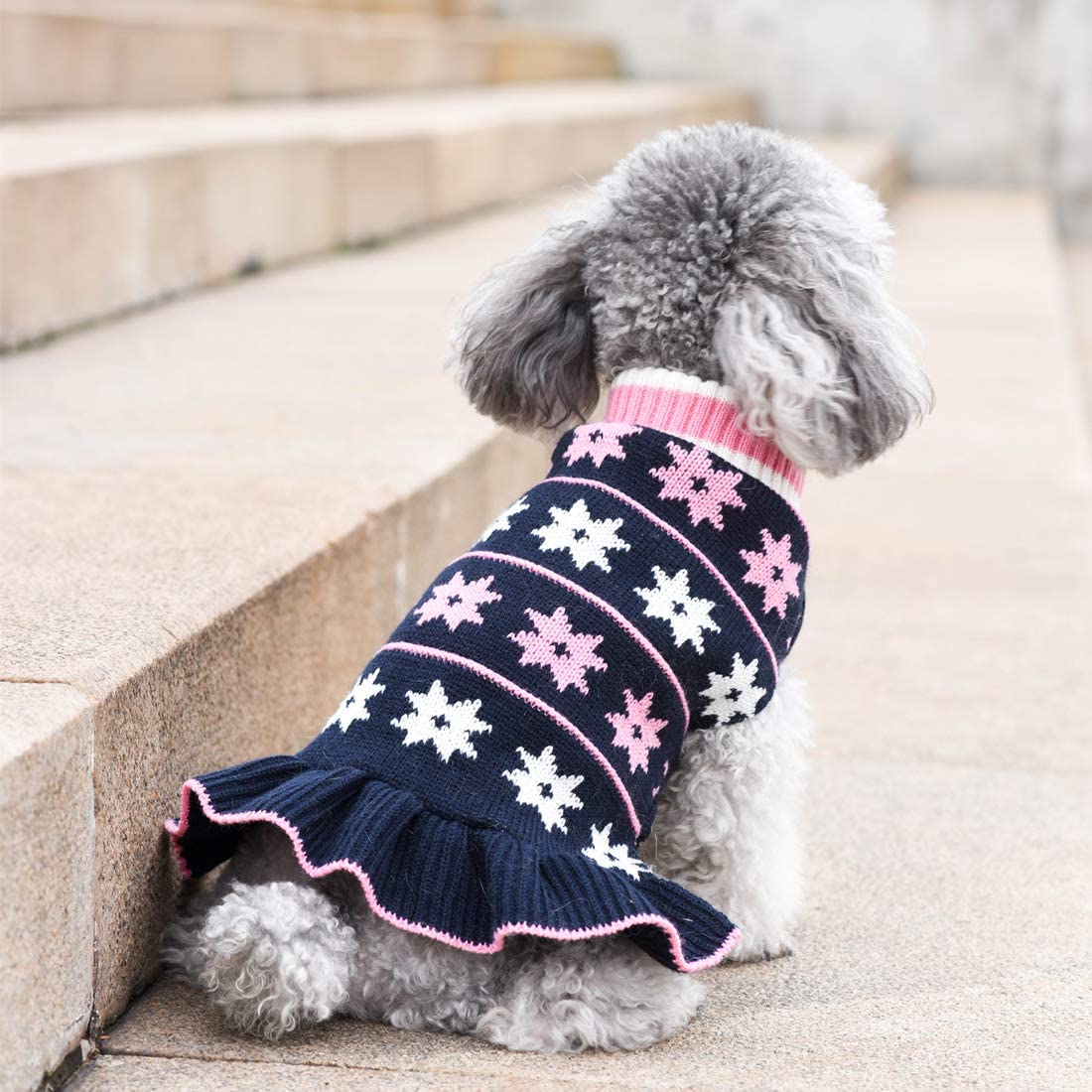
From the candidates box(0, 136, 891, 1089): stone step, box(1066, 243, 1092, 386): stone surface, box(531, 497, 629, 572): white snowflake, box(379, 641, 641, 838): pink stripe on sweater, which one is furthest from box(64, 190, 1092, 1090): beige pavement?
box(1066, 243, 1092, 386): stone surface

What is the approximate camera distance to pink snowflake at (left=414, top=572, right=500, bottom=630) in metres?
2.28

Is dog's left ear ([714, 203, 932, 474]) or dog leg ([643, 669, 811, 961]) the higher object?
dog's left ear ([714, 203, 932, 474])

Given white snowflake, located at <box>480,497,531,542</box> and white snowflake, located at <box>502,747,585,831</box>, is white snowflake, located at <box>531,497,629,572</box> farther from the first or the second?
white snowflake, located at <box>502,747,585,831</box>

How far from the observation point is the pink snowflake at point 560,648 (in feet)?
7.38

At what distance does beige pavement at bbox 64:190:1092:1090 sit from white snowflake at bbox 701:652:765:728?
42 cm

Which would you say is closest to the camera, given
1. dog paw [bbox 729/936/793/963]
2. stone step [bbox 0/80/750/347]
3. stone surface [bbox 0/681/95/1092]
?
stone surface [bbox 0/681/95/1092]

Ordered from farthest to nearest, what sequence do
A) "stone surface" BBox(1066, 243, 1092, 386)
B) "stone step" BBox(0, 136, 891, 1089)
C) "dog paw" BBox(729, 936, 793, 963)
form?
1. "stone surface" BBox(1066, 243, 1092, 386)
2. "dog paw" BBox(729, 936, 793, 963)
3. "stone step" BBox(0, 136, 891, 1089)

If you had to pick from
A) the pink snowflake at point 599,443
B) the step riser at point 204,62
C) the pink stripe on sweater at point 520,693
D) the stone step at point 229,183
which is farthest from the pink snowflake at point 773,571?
the step riser at point 204,62

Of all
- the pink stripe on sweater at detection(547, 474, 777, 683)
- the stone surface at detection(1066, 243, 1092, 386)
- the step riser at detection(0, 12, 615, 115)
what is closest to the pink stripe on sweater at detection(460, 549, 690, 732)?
the pink stripe on sweater at detection(547, 474, 777, 683)

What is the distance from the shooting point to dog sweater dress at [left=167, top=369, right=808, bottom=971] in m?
2.17

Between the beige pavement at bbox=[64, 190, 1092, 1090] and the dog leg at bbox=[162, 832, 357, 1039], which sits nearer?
the dog leg at bbox=[162, 832, 357, 1039]

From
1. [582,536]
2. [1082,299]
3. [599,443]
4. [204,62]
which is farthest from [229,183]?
[1082,299]

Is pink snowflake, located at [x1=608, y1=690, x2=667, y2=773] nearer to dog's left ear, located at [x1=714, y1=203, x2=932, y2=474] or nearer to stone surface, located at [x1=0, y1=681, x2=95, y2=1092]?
dog's left ear, located at [x1=714, y1=203, x2=932, y2=474]

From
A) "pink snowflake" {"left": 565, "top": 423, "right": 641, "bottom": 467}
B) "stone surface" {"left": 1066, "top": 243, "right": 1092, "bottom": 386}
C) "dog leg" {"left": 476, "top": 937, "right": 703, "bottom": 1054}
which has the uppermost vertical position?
"pink snowflake" {"left": 565, "top": 423, "right": 641, "bottom": 467}
